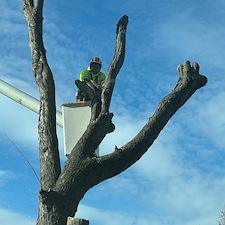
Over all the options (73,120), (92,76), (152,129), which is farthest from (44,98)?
(152,129)

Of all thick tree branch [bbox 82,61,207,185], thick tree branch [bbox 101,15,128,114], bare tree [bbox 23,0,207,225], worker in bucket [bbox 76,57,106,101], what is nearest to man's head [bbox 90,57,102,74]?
worker in bucket [bbox 76,57,106,101]

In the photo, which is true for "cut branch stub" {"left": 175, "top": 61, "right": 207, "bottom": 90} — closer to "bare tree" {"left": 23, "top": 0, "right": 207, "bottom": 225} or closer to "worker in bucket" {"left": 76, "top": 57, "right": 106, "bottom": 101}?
"bare tree" {"left": 23, "top": 0, "right": 207, "bottom": 225}

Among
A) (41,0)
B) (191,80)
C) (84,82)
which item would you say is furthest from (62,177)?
(41,0)

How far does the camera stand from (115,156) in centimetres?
592

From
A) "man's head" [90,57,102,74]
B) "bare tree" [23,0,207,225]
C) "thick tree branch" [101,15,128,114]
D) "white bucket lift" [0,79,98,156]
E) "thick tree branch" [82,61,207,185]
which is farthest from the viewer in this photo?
"man's head" [90,57,102,74]

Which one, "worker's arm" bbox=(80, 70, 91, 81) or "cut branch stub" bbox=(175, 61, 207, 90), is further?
"worker's arm" bbox=(80, 70, 91, 81)

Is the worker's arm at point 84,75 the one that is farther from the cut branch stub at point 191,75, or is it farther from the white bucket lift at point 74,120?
the cut branch stub at point 191,75

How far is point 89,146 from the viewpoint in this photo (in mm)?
6070

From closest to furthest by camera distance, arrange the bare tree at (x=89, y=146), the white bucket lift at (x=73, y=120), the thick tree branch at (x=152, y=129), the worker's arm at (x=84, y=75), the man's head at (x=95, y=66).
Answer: the bare tree at (x=89, y=146), the thick tree branch at (x=152, y=129), the white bucket lift at (x=73, y=120), the worker's arm at (x=84, y=75), the man's head at (x=95, y=66)

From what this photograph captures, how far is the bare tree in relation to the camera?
575 centimetres

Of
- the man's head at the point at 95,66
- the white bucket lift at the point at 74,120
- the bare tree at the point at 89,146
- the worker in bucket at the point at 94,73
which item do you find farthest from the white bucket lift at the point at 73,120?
the man's head at the point at 95,66

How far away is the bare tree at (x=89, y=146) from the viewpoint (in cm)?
575

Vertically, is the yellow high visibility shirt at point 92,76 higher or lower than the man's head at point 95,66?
lower

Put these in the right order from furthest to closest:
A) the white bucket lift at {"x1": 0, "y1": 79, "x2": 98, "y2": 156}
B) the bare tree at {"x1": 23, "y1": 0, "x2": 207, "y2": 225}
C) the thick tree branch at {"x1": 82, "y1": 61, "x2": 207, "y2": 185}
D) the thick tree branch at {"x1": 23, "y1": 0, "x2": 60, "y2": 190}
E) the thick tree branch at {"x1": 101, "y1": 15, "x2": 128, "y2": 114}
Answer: the white bucket lift at {"x1": 0, "y1": 79, "x2": 98, "y2": 156}
the thick tree branch at {"x1": 101, "y1": 15, "x2": 128, "y2": 114}
the thick tree branch at {"x1": 23, "y1": 0, "x2": 60, "y2": 190}
the thick tree branch at {"x1": 82, "y1": 61, "x2": 207, "y2": 185}
the bare tree at {"x1": 23, "y1": 0, "x2": 207, "y2": 225}
